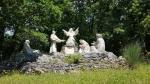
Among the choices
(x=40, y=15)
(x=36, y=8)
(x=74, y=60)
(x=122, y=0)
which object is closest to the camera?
(x=74, y=60)

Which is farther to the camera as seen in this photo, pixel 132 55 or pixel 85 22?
pixel 85 22

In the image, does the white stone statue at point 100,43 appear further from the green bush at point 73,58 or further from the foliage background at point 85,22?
the foliage background at point 85,22

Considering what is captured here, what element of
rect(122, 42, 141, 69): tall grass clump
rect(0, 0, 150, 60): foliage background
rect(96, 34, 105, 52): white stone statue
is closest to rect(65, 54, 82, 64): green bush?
rect(122, 42, 141, 69): tall grass clump

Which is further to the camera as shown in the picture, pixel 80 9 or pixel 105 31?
pixel 80 9

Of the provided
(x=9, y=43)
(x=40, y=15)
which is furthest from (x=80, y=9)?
(x=40, y=15)

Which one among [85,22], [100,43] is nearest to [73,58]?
[100,43]

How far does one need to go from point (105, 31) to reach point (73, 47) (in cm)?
1682

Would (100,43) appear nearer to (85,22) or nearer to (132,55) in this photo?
(132,55)

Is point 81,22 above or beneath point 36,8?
beneath

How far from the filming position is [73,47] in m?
31.9

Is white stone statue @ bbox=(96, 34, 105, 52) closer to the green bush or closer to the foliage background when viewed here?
the green bush

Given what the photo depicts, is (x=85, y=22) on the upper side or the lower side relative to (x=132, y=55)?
lower

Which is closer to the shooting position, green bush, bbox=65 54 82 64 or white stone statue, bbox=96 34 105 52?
green bush, bbox=65 54 82 64

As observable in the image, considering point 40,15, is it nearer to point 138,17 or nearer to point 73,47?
point 73,47
